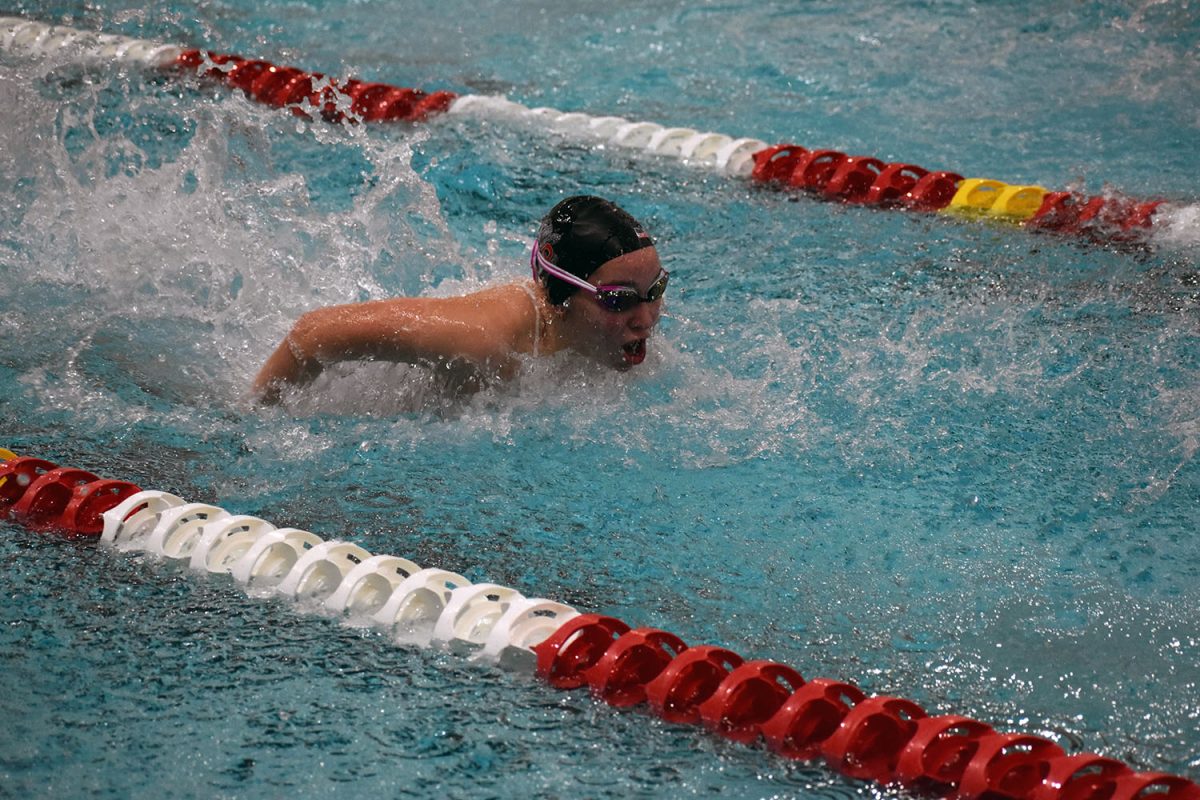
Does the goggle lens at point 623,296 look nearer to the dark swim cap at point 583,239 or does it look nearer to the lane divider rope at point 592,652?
the dark swim cap at point 583,239

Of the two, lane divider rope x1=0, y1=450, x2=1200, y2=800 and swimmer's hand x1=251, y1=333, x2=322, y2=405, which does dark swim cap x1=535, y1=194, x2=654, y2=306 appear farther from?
lane divider rope x1=0, y1=450, x2=1200, y2=800

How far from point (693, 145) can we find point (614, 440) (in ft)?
7.90

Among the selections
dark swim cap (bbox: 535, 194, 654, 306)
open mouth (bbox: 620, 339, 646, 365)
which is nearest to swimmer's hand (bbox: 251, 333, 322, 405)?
dark swim cap (bbox: 535, 194, 654, 306)

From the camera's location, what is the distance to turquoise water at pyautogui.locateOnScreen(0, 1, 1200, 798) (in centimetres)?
216

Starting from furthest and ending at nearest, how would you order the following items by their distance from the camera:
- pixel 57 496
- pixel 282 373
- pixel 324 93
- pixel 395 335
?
pixel 324 93, pixel 282 373, pixel 395 335, pixel 57 496

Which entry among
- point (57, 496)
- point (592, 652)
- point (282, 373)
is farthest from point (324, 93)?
point (592, 652)

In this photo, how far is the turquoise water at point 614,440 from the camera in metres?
2.16

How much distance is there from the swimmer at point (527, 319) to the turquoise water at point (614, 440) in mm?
115

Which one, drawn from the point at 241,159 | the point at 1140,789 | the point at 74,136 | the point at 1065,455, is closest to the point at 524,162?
the point at 241,159

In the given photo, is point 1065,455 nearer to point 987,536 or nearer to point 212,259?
point 987,536

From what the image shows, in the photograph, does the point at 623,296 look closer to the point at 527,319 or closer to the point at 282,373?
the point at 527,319

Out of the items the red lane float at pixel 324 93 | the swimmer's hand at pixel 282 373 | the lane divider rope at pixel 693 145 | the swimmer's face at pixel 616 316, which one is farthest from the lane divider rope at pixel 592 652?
the red lane float at pixel 324 93

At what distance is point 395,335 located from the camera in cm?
310

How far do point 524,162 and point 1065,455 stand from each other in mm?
2773
